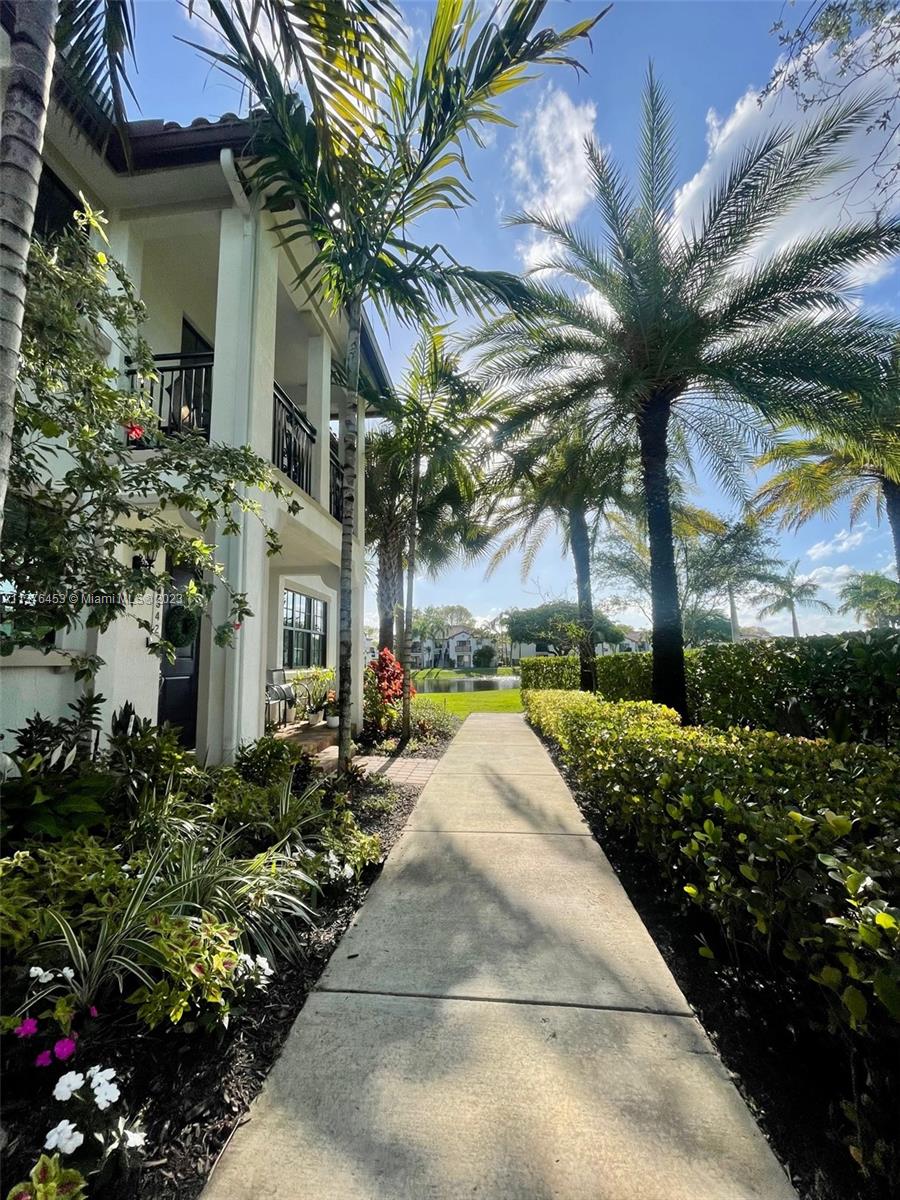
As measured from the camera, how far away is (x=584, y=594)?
43.0ft

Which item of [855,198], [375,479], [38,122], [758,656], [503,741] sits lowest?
[503,741]

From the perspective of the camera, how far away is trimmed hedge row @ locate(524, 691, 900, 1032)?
4.95 ft

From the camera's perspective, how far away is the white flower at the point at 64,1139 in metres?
1.30

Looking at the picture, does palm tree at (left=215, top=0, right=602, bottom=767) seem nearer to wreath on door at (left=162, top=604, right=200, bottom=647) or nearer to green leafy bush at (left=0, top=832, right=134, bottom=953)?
wreath on door at (left=162, top=604, right=200, bottom=647)

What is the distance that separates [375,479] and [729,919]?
530 inches

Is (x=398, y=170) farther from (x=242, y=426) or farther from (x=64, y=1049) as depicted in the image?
(x=64, y=1049)

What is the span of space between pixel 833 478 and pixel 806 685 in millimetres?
8515

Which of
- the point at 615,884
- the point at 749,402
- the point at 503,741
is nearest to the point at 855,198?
the point at 749,402

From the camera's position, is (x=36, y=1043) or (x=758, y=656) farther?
(x=758, y=656)

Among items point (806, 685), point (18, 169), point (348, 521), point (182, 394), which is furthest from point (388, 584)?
point (18, 169)

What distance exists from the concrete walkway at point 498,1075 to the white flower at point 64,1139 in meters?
0.40

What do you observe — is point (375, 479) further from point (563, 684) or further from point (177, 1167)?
point (177, 1167)

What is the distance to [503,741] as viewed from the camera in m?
8.84

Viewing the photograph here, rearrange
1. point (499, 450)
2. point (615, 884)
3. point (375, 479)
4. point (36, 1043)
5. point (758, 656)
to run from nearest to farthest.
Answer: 1. point (36, 1043)
2. point (615, 884)
3. point (758, 656)
4. point (499, 450)
5. point (375, 479)
